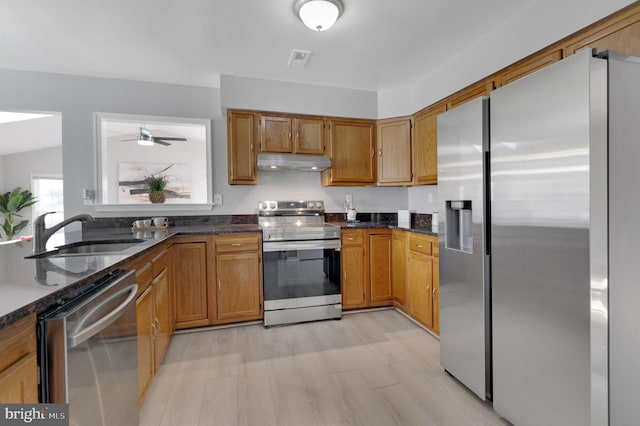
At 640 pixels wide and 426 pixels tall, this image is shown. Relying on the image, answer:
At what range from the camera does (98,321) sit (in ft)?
3.29

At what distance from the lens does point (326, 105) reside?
3352mm

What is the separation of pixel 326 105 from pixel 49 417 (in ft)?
10.5

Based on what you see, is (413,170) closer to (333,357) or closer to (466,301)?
(466,301)

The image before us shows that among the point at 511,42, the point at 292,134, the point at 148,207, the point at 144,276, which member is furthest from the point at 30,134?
the point at 511,42

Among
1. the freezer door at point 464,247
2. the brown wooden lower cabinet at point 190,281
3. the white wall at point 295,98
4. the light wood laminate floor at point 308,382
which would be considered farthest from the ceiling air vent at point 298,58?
the light wood laminate floor at point 308,382

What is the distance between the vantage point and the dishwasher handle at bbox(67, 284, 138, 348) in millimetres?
870

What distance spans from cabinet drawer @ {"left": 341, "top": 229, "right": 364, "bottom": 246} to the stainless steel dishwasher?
2096mm

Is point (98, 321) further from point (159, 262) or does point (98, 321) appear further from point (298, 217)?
point (298, 217)

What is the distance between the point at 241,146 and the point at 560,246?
277 cm

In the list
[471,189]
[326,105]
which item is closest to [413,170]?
[326,105]

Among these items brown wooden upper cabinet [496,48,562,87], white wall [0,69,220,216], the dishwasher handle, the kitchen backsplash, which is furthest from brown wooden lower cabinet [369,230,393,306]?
white wall [0,69,220,216]

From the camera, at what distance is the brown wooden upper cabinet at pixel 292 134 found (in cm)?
321

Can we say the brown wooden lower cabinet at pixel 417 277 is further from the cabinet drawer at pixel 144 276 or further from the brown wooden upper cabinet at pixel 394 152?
the cabinet drawer at pixel 144 276

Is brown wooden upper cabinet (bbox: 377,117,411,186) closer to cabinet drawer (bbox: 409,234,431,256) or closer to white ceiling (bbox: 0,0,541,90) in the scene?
white ceiling (bbox: 0,0,541,90)
